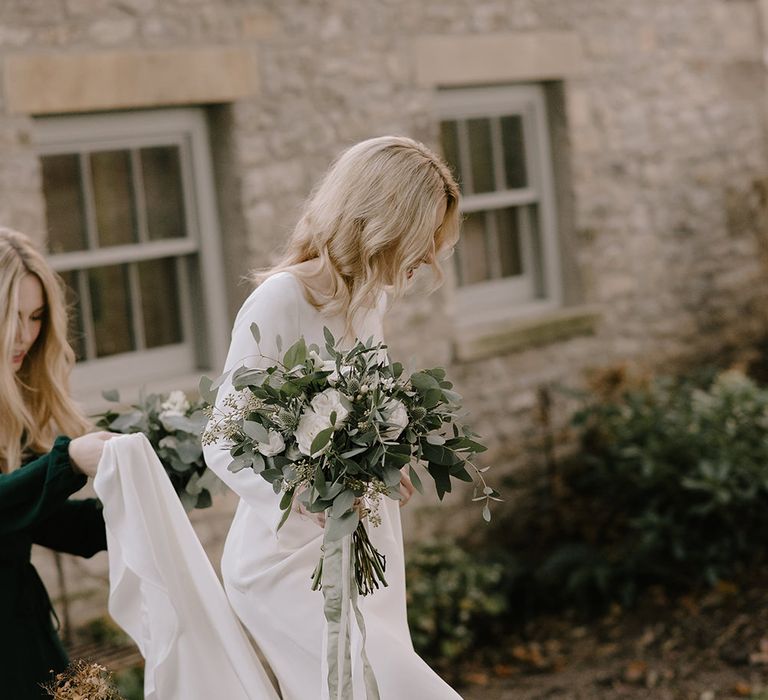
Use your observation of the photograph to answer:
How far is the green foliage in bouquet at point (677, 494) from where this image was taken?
664cm

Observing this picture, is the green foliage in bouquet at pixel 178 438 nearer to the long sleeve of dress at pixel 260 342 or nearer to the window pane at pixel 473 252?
the long sleeve of dress at pixel 260 342

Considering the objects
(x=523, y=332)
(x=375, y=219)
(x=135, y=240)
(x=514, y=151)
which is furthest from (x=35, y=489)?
(x=514, y=151)

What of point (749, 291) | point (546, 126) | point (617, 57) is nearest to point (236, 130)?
point (546, 126)

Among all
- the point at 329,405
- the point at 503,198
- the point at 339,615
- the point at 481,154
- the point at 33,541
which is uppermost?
the point at 481,154

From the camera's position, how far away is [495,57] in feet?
23.8

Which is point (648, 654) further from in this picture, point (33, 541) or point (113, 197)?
point (33, 541)

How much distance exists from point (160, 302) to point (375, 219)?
3397 mm

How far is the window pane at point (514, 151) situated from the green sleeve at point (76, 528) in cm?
509

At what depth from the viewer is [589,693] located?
5.69 m

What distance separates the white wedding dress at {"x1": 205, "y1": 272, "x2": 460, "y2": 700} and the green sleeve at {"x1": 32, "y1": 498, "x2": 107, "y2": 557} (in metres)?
0.43

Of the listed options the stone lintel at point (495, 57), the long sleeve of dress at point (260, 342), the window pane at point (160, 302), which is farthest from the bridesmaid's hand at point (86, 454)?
the stone lintel at point (495, 57)

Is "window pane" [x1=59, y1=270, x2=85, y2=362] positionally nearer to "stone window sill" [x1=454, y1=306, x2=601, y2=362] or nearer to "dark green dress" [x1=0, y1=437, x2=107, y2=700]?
"stone window sill" [x1=454, y1=306, x2=601, y2=362]

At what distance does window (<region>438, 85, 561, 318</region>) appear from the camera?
24.6 feet

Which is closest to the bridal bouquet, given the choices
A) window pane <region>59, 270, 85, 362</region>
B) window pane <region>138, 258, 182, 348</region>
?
window pane <region>59, 270, 85, 362</region>
